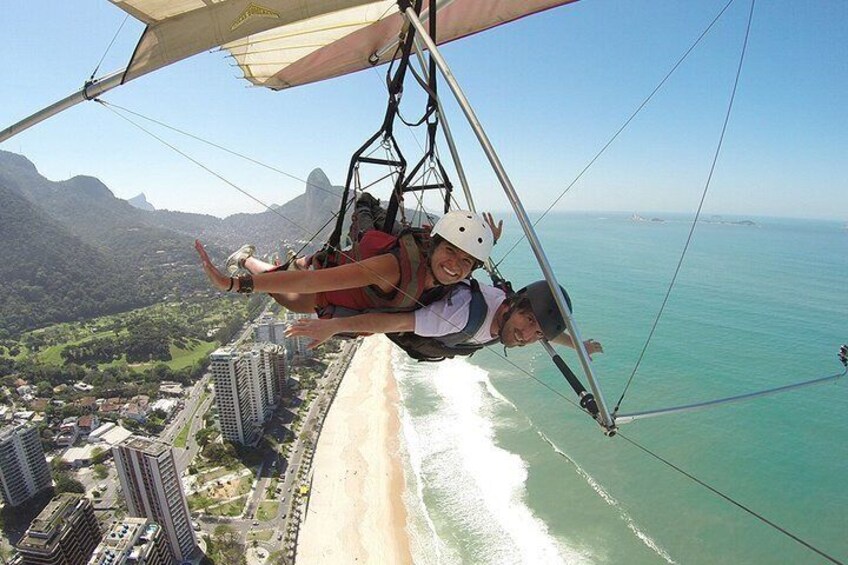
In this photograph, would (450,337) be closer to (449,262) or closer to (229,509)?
(449,262)

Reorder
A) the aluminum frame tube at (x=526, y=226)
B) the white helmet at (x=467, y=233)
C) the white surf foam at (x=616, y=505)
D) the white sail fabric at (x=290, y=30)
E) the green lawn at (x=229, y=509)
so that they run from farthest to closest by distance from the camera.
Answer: the green lawn at (x=229, y=509)
the white surf foam at (x=616, y=505)
the white sail fabric at (x=290, y=30)
the white helmet at (x=467, y=233)
the aluminum frame tube at (x=526, y=226)

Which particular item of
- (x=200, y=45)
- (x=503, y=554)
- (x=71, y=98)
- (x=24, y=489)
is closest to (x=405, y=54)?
(x=200, y=45)

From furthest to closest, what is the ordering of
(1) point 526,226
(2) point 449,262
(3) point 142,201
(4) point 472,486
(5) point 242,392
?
(3) point 142,201
(5) point 242,392
(4) point 472,486
(2) point 449,262
(1) point 526,226

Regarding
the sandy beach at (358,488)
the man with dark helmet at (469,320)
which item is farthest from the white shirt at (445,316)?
the sandy beach at (358,488)

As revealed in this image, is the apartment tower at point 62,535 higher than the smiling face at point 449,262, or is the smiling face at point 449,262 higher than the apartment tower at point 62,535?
the smiling face at point 449,262

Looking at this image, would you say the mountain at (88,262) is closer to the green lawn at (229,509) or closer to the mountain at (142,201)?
the green lawn at (229,509)

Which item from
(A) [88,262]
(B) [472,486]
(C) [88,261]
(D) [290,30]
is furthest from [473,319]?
(C) [88,261]
